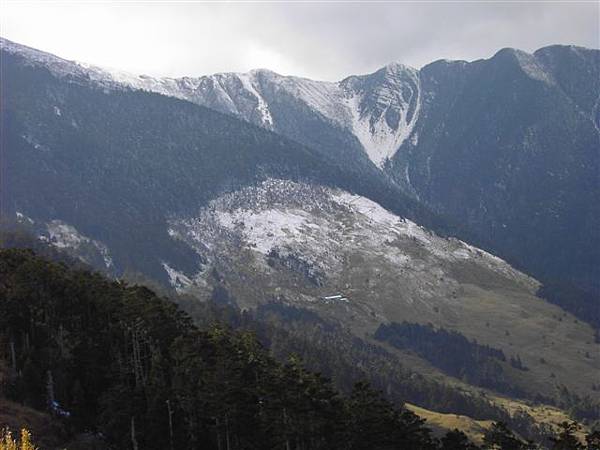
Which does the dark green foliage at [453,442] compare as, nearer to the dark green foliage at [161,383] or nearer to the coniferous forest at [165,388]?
the coniferous forest at [165,388]

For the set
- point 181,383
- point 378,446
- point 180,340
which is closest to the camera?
point 378,446

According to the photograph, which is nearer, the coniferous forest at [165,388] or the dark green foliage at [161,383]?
the coniferous forest at [165,388]

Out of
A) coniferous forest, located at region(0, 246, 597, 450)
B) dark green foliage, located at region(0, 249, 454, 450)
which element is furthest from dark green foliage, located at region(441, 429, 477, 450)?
dark green foliage, located at region(0, 249, 454, 450)

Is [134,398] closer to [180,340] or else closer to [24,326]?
[180,340]

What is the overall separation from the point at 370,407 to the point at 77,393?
32352 millimetres

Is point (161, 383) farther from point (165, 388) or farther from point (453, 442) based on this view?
point (453, 442)

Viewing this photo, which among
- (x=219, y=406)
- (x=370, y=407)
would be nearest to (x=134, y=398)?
(x=219, y=406)

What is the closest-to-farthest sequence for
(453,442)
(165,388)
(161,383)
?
(453,442) < (165,388) < (161,383)

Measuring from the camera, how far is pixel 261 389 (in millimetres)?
78438

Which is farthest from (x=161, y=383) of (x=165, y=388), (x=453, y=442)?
(x=453, y=442)

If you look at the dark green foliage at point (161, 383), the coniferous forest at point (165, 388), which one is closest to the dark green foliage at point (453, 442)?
the coniferous forest at point (165, 388)

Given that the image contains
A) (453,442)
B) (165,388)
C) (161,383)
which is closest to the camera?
(453,442)

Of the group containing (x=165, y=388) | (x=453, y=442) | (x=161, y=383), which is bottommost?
(x=453, y=442)

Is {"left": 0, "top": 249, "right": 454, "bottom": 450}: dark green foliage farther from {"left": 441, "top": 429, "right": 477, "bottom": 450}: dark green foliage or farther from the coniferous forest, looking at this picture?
{"left": 441, "top": 429, "right": 477, "bottom": 450}: dark green foliage
